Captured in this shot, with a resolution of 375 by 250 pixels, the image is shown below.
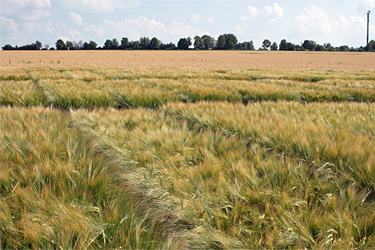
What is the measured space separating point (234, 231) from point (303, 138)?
3.45 ft

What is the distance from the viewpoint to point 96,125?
249 centimetres

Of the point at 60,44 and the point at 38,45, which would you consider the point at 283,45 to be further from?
the point at 38,45

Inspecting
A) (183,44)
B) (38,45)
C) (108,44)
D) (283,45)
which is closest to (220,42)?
(183,44)

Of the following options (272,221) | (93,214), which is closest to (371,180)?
(272,221)

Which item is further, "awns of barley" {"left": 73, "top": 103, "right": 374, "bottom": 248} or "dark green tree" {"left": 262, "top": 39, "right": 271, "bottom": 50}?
"dark green tree" {"left": 262, "top": 39, "right": 271, "bottom": 50}

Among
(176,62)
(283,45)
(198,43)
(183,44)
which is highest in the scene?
(198,43)

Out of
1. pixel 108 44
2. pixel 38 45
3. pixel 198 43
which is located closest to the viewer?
pixel 38 45

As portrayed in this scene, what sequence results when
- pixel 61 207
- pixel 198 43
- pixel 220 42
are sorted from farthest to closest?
pixel 220 42
pixel 198 43
pixel 61 207

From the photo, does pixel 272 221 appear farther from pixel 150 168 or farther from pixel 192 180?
pixel 150 168

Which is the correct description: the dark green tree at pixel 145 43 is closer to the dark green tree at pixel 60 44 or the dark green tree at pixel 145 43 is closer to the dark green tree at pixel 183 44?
the dark green tree at pixel 183 44

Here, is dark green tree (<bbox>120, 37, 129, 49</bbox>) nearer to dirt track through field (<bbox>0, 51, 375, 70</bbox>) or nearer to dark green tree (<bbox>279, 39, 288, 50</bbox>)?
dirt track through field (<bbox>0, 51, 375, 70</bbox>)

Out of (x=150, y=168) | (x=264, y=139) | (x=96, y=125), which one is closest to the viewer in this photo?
(x=150, y=168)

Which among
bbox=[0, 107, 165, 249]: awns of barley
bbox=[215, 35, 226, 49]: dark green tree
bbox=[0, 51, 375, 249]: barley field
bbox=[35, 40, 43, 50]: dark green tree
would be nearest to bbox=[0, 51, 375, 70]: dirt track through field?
bbox=[0, 51, 375, 249]: barley field

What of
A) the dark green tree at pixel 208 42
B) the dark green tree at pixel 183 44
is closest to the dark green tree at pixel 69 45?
the dark green tree at pixel 183 44
